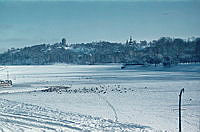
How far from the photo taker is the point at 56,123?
606 inches

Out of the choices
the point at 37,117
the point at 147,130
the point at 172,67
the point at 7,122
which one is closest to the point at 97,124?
the point at 147,130

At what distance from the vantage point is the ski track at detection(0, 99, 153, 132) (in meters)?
14.3

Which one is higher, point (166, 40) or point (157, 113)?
point (166, 40)

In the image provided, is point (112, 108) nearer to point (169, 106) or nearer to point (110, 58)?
point (169, 106)

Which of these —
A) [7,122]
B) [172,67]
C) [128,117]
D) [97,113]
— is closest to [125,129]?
[128,117]

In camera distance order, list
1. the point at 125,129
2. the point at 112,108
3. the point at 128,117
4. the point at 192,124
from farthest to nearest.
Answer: the point at 112,108 < the point at 128,117 < the point at 192,124 < the point at 125,129

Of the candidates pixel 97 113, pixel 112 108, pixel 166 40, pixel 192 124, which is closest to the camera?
pixel 192 124

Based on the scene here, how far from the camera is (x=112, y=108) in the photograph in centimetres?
2180

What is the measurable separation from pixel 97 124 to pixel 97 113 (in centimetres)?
385

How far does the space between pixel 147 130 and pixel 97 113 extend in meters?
5.29

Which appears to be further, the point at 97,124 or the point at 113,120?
the point at 113,120

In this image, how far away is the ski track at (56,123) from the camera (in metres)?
14.3

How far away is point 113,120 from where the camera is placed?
1683 centimetres

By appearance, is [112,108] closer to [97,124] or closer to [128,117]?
[128,117]
